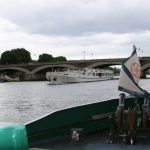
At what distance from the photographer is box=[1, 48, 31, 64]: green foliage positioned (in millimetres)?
125750

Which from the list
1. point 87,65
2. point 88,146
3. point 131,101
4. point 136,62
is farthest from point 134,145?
point 87,65

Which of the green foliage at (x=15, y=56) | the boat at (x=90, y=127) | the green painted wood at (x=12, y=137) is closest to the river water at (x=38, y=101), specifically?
the boat at (x=90, y=127)

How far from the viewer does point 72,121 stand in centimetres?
739

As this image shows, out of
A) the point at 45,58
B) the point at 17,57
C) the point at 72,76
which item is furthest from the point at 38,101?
the point at 45,58

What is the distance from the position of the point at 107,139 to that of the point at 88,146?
23.3 inches

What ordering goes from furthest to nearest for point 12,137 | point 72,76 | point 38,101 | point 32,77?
point 32,77, point 72,76, point 38,101, point 12,137

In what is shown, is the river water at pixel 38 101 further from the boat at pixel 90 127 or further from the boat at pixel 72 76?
the boat at pixel 72 76

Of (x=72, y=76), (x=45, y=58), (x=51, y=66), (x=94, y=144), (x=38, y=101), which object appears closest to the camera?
(x=94, y=144)

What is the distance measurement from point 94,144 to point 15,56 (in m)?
120

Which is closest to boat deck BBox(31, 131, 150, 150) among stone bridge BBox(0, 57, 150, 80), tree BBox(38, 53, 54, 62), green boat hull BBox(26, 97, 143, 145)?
green boat hull BBox(26, 97, 143, 145)

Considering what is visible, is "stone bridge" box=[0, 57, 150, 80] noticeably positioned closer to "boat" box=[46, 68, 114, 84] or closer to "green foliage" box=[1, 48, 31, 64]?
"boat" box=[46, 68, 114, 84]

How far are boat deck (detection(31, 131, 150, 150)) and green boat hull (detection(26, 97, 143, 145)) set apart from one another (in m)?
0.16

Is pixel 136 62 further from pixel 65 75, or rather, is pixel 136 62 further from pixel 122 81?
pixel 65 75

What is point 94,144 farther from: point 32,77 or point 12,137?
point 32,77
